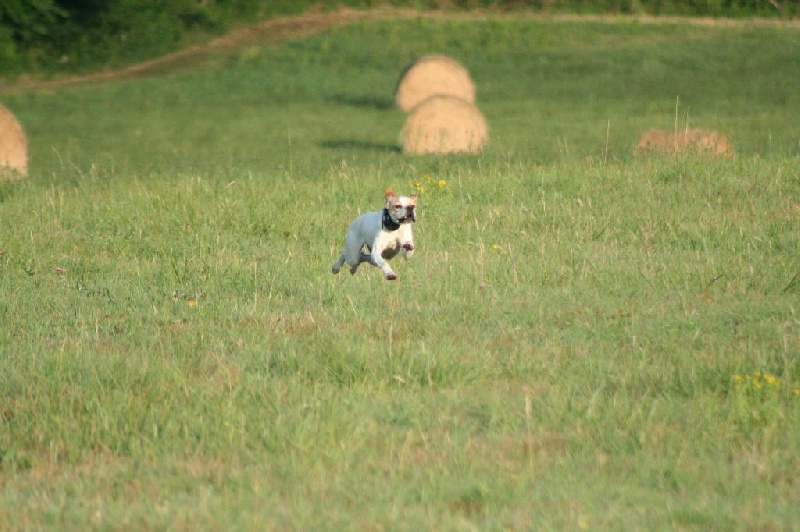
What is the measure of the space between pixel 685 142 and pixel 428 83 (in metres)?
14.9

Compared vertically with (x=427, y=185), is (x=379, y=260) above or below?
below

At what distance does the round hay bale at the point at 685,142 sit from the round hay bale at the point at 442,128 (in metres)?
4.75

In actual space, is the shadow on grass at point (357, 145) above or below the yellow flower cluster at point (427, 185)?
above

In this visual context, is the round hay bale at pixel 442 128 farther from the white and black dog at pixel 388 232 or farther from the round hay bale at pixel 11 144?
the white and black dog at pixel 388 232

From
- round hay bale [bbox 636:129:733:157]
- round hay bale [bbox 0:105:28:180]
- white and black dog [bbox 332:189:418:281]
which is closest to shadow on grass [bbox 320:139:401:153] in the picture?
round hay bale [bbox 0:105:28:180]

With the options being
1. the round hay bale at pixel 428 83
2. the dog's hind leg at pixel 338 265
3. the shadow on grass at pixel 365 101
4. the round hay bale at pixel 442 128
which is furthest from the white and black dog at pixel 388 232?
the shadow on grass at pixel 365 101

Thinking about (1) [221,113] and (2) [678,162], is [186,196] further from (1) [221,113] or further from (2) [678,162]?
(1) [221,113]

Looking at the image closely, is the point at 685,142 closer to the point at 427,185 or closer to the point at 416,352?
the point at 427,185

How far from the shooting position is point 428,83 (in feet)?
102

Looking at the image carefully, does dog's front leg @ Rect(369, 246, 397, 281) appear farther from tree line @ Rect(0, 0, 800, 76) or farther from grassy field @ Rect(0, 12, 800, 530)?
tree line @ Rect(0, 0, 800, 76)

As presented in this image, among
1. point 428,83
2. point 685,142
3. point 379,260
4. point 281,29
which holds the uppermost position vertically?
point 281,29

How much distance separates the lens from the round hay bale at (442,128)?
72.7 ft

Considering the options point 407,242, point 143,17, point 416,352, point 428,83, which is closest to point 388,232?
point 407,242

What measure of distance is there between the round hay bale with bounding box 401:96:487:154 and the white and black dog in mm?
14012
